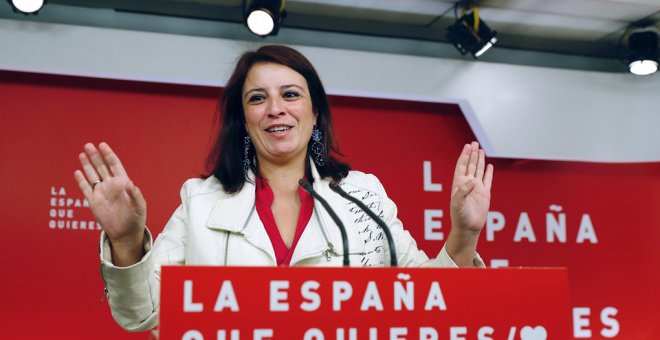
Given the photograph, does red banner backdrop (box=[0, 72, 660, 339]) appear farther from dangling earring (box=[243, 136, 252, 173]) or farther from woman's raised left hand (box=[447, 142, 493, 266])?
woman's raised left hand (box=[447, 142, 493, 266])

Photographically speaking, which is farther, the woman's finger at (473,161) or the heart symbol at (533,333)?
the woman's finger at (473,161)

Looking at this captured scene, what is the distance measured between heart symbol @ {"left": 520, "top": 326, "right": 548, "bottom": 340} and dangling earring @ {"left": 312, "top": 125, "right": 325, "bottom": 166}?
65cm

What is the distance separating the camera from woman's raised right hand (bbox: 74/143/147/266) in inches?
41.2

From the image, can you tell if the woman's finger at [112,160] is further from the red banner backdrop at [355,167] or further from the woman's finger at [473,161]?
the red banner backdrop at [355,167]

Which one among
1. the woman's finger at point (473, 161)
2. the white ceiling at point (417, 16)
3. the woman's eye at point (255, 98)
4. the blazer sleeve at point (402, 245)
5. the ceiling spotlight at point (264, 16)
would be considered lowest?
the blazer sleeve at point (402, 245)

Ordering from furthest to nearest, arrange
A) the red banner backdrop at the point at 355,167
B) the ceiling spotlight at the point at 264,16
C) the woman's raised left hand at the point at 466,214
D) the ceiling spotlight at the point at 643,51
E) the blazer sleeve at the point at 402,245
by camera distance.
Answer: the ceiling spotlight at the point at 643,51 → the ceiling spotlight at the point at 264,16 → the red banner backdrop at the point at 355,167 → the blazer sleeve at the point at 402,245 → the woman's raised left hand at the point at 466,214

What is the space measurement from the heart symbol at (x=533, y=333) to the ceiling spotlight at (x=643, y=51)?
3.01 metres

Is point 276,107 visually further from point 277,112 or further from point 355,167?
point 355,167

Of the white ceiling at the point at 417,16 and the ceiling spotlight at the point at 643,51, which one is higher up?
the white ceiling at the point at 417,16

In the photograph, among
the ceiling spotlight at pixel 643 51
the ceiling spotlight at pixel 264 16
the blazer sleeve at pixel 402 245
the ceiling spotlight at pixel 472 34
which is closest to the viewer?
the blazer sleeve at pixel 402 245

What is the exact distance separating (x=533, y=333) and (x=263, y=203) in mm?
597

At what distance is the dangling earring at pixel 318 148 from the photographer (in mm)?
1476

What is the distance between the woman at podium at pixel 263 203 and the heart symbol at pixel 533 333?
0.83 feet

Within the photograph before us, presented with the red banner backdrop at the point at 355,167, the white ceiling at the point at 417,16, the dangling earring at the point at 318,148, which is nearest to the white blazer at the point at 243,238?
the dangling earring at the point at 318,148
